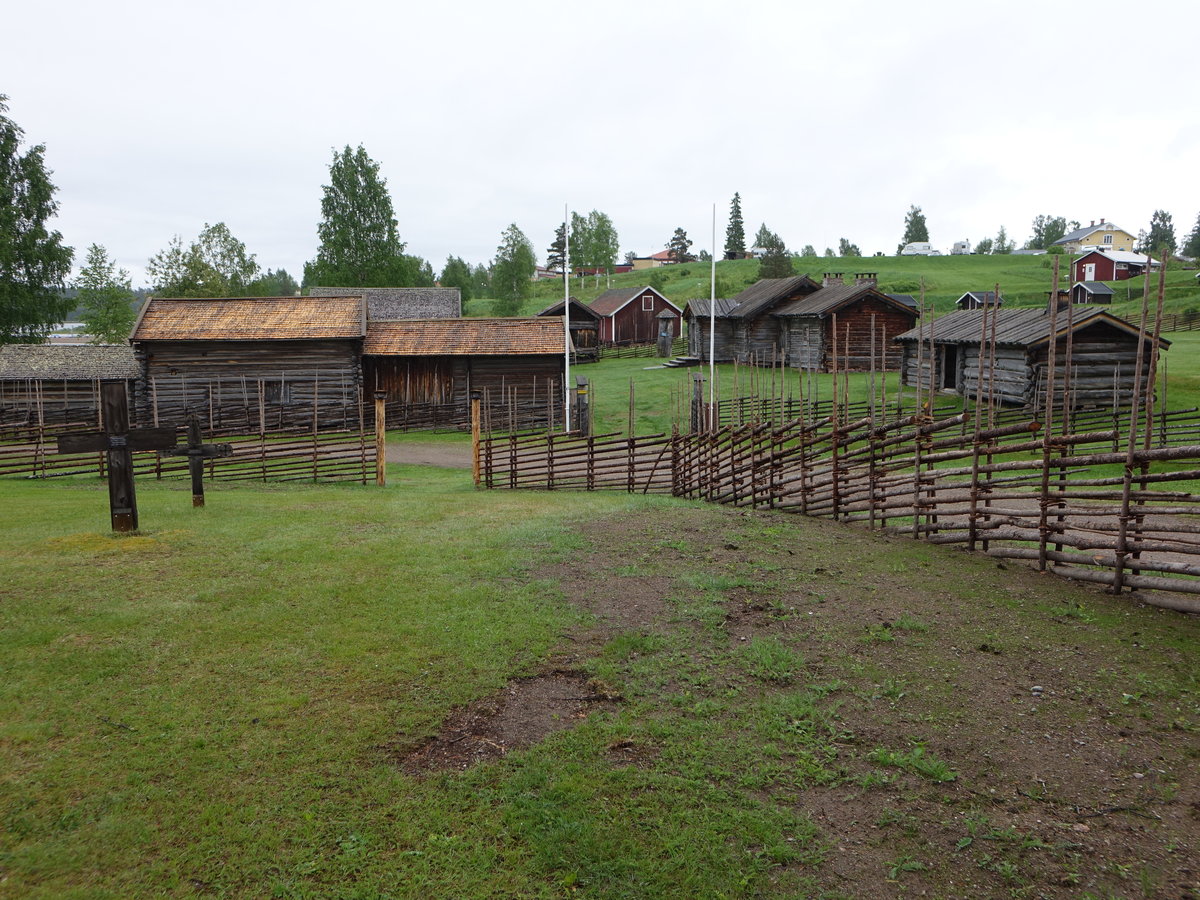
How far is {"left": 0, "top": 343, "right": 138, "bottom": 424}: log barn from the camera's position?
2916 centimetres

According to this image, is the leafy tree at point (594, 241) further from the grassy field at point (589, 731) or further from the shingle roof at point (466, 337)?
the grassy field at point (589, 731)

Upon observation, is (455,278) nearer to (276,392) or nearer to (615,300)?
(615,300)

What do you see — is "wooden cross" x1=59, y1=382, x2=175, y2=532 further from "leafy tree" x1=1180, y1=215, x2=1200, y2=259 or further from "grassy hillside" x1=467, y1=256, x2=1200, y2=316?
"leafy tree" x1=1180, y1=215, x2=1200, y2=259

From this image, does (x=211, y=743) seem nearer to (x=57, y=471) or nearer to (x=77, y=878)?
(x=77, y=878)

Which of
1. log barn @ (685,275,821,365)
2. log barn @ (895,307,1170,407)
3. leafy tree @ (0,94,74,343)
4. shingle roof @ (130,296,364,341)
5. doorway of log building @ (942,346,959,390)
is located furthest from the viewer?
log barn @ (685,275,821,365)

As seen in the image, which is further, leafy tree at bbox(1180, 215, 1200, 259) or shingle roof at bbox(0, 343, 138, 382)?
leafy tree at bbox(1180, 215, 1200, 259)

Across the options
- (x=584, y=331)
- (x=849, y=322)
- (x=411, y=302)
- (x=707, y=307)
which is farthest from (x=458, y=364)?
(x=584, y=331)

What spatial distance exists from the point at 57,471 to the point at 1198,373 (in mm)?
32288

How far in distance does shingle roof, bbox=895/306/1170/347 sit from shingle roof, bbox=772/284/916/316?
5786 mm

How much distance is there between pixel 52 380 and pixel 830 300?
30727 millimetres

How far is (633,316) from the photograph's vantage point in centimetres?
5475

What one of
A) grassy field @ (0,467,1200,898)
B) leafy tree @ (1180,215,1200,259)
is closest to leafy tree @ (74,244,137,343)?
grassy field @ (0,467,1200,898)

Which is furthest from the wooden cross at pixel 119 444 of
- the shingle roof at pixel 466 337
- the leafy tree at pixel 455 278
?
the leafy tree at pixel 455 278

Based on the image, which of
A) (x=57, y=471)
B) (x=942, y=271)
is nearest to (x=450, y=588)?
(x=57, y=471)
